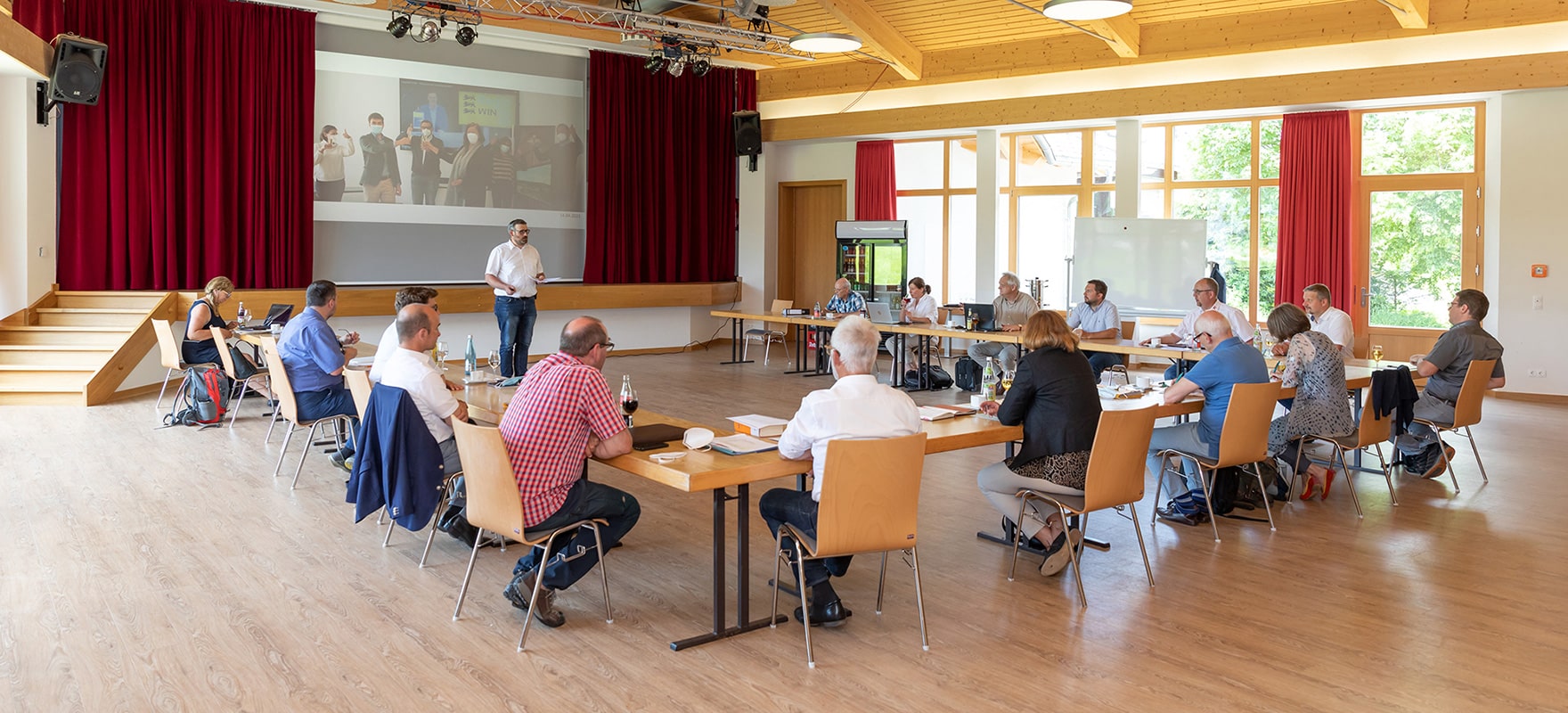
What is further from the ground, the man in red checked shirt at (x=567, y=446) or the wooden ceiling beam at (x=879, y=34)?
the wooden ceiling beam at (x=879, y=34)

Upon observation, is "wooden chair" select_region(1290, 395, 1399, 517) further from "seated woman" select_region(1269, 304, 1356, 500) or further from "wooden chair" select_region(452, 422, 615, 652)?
"wooden chair" select_region(452, 422, 615, 652)

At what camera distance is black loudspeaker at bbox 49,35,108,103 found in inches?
369

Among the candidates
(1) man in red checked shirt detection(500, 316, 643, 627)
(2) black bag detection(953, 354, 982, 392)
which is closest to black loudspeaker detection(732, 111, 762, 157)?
(2) black bag detection(953, 354, 982, 392)

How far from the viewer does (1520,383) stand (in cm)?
1029

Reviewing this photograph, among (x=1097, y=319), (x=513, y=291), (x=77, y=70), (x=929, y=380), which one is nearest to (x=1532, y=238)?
(x=1097, y=319)

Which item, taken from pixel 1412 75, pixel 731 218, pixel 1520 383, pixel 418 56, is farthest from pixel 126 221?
pixel 1520 383

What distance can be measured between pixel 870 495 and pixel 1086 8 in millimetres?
5747

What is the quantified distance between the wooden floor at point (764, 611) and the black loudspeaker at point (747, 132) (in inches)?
360

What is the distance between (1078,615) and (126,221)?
33.3 feet

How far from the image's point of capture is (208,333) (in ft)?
26.8

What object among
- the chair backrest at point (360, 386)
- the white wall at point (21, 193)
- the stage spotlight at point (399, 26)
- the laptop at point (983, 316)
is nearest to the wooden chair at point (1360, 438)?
the laptop at point (983, 316)

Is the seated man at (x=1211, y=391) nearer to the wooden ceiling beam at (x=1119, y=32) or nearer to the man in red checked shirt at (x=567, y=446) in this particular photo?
the man in red checked shirt at (x=567, y=446)

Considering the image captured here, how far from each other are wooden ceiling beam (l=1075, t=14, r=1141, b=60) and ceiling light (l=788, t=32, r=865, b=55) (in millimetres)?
2799

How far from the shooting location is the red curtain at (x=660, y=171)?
13.6m
